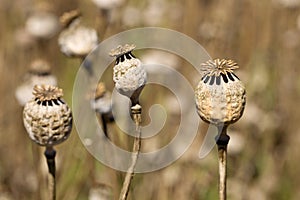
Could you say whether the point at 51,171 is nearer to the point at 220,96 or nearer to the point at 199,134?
the point at 220,96

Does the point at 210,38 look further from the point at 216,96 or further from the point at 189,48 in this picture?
the point at 216,96

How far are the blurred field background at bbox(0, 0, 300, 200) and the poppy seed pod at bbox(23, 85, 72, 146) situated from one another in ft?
1.29

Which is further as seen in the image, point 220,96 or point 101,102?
point 101,102

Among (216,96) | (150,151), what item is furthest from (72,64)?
(216,96)

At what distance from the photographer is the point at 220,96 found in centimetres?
92

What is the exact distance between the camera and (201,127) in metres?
2.30

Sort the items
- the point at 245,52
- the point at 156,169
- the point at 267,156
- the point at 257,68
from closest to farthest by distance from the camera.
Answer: the point at 156,169, the point at 267,156, the point at 257,68, the point at 245,52

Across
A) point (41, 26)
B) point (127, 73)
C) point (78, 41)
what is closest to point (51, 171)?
point (127, 73)

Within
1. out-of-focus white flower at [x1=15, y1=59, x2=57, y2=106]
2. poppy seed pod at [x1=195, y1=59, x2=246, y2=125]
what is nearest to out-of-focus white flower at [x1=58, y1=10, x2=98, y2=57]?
out-of-focus white flower at [x1=15, y1=59, x2=57, y2=106]

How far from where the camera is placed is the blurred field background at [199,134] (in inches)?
75.2

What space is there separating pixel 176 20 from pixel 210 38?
79 cm

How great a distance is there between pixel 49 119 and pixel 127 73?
171mm

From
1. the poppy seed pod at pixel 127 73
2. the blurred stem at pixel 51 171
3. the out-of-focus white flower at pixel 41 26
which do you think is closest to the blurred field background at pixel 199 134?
the out-of-focus white flower at pixel 41 26

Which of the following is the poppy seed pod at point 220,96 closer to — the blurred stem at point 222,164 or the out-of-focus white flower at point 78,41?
the blurred stem at point 222,164
